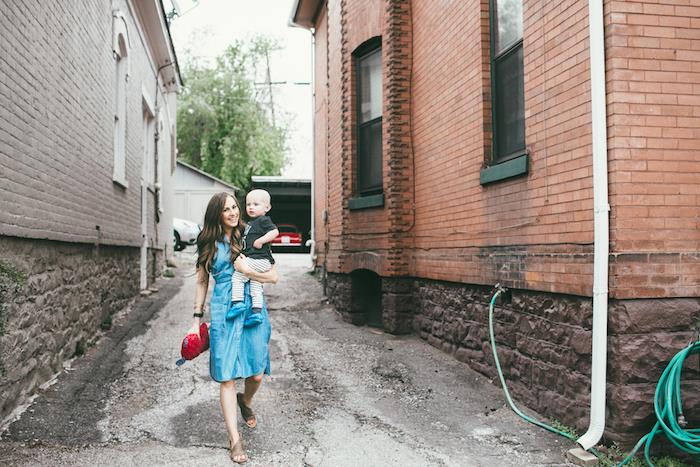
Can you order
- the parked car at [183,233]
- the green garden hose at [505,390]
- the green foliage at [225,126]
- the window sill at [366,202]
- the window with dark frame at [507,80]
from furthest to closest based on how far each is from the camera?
the green foliage at [225,126], the parked car at [183,233], the window sill at [366,202], the window with dark frame at [507,80], the green garden hose at [505,390]

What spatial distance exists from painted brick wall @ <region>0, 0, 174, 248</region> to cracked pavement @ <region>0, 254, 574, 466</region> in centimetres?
148

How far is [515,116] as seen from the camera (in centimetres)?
575

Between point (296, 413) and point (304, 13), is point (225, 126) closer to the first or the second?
point (304, 13)

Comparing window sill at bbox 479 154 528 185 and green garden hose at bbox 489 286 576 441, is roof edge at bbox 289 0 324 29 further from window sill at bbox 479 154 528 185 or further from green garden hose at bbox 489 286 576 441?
green garden hose at bbox 489 286 576 441

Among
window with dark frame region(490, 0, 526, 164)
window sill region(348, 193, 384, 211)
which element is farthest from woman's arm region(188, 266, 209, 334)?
window sill region(348, 193, 384, 211)

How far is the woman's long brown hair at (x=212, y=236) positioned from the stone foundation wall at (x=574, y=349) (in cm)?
244

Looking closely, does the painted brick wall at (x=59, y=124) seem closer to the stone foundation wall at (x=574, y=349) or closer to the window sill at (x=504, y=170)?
the window sill at (x=504, y=170)

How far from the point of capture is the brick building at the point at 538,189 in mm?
4066

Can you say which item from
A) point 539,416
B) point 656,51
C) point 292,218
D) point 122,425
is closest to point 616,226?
point 656,51

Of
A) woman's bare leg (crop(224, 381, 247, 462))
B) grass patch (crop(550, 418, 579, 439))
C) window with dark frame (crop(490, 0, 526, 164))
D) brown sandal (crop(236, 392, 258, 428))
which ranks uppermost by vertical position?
window with dark frame (crop(490, 0, 526, 164))

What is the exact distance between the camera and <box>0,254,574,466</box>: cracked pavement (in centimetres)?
423

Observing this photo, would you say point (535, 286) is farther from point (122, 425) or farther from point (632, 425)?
point (122, 425)

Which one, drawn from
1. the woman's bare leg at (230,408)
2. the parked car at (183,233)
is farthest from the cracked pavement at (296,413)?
the parked car at (183,233)

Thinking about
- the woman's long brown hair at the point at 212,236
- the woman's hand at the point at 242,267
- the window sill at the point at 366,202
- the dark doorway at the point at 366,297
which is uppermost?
the window sill at the point at 366,202
